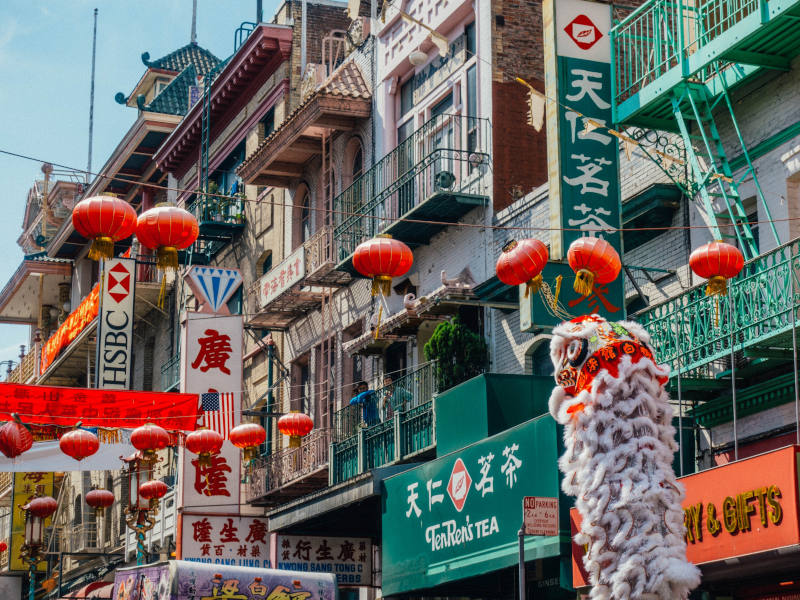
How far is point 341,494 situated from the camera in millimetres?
23078

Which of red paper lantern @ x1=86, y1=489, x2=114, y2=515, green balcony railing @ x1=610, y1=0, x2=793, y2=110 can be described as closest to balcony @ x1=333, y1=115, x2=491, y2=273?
green balcony railing @ x1=610, y1=0, x2=793, y2=110

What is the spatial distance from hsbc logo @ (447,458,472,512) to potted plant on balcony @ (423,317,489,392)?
378 cm

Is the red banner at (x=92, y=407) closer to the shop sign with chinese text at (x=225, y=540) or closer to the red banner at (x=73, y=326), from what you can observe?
the shop sign with chinese text at (x=225, y=540)

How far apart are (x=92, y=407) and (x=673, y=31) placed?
13.5m

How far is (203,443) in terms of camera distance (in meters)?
27.1

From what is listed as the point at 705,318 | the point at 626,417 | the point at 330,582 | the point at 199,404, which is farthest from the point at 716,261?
the point at 199,404

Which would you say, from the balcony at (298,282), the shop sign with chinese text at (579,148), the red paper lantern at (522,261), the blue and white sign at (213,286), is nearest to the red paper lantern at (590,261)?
the red paper lantern at (522,261)

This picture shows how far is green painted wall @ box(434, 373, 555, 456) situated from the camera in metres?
19.0

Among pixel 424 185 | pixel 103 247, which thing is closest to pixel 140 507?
pixel 424 185

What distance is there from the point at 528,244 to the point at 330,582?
558 centimetres

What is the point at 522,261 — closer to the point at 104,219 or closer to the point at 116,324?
the point at 104,219

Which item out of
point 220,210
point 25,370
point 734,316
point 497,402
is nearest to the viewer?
point 734,316

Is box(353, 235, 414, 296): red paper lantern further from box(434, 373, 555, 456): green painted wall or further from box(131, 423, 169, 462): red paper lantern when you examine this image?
box(131, 423, 169, 462): red paper lantern

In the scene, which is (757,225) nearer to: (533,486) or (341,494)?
(533,486)
